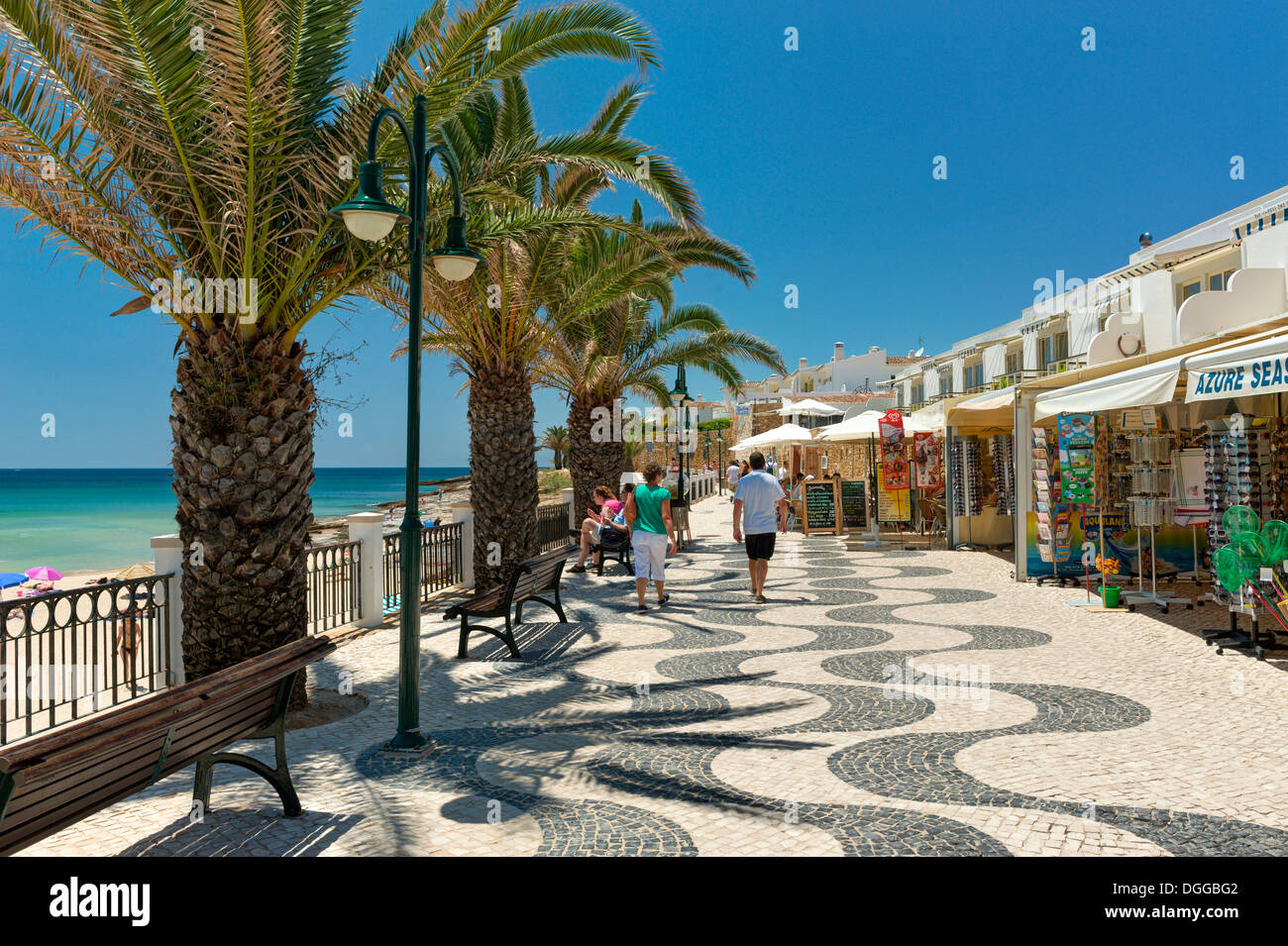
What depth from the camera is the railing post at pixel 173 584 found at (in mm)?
6707

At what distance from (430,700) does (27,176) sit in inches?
177

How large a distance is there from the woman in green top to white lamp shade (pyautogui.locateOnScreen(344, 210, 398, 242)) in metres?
5.54

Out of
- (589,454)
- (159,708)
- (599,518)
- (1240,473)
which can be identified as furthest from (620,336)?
(159,708)

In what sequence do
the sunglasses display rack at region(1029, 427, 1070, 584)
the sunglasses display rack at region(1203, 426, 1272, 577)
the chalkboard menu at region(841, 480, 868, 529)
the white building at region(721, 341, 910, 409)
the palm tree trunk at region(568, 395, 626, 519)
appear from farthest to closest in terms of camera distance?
1. the white building at region(721, 341, 910, 409)
2. the chalkboard menu at region(841, 480, 868, 529)
3. the palm tree trunk at region(568, 395, 626, 519)
4. the sunglasses display rack at region(1029, 427, 1070, 584)
5. the sunglasses display rack at region(1203, 426, 1272, 577)

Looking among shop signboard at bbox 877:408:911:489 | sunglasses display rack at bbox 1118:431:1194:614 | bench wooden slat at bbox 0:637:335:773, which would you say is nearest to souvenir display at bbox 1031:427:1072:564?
sunglasses display rack at bbox 1118:431:1194:614

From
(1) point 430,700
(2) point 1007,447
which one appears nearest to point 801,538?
(2) point 1007,447

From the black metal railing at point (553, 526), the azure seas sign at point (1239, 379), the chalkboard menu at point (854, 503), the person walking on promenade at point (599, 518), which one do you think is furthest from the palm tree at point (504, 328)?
the chalkboard menu at point (854, 503)

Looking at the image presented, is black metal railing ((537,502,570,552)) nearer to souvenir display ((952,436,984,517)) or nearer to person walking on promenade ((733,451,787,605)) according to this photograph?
person walking on promenade ((733,451,787,605))

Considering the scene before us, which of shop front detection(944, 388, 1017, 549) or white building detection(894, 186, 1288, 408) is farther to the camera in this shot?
shop front detection(944, 388, 1017, 549)

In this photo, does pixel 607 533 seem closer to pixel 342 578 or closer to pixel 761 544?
pixel 761 544

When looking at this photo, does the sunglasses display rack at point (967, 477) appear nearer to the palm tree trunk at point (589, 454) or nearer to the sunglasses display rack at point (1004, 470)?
the sunglasses display rack at point (1004, 470)

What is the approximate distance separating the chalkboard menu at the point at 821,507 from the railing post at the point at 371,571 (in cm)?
1299

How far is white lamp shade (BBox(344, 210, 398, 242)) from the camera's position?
486cm
